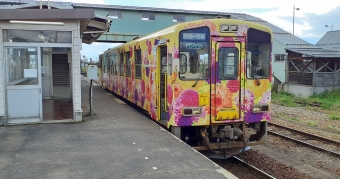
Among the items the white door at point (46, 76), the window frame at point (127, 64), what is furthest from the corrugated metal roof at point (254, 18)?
the window frame at point (127, 64)

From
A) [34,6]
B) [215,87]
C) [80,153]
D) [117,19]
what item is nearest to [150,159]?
[80,153]

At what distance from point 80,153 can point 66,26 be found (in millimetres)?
3853

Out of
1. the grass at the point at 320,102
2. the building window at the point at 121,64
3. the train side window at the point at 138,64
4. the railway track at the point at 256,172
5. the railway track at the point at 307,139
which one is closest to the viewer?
the railway track at the point at 256,172

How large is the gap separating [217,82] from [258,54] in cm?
117

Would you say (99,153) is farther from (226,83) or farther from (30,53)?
(30,53)

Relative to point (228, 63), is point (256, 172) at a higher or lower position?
lower

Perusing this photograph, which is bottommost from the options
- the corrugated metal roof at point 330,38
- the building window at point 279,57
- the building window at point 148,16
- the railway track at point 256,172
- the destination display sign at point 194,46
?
the railway track at point 256,172

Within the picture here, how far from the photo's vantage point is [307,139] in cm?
1008

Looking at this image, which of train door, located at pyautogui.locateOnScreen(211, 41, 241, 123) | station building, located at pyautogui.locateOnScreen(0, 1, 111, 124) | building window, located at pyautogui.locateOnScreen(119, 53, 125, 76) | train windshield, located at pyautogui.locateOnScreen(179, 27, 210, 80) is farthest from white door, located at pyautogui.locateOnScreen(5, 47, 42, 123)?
building window, located at pyautogui.locateOnScreen(119, 53, 125, 76)

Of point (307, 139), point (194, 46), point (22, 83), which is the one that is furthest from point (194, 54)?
point (307, 139)

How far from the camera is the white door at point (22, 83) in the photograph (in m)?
8.42

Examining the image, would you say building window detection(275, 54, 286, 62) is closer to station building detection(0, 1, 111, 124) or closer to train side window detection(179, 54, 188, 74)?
station building detection(0, 1, 111, 124)

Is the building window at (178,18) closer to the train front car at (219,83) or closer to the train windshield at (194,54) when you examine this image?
the train front car at (219,83)

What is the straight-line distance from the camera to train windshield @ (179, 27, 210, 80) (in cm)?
681
